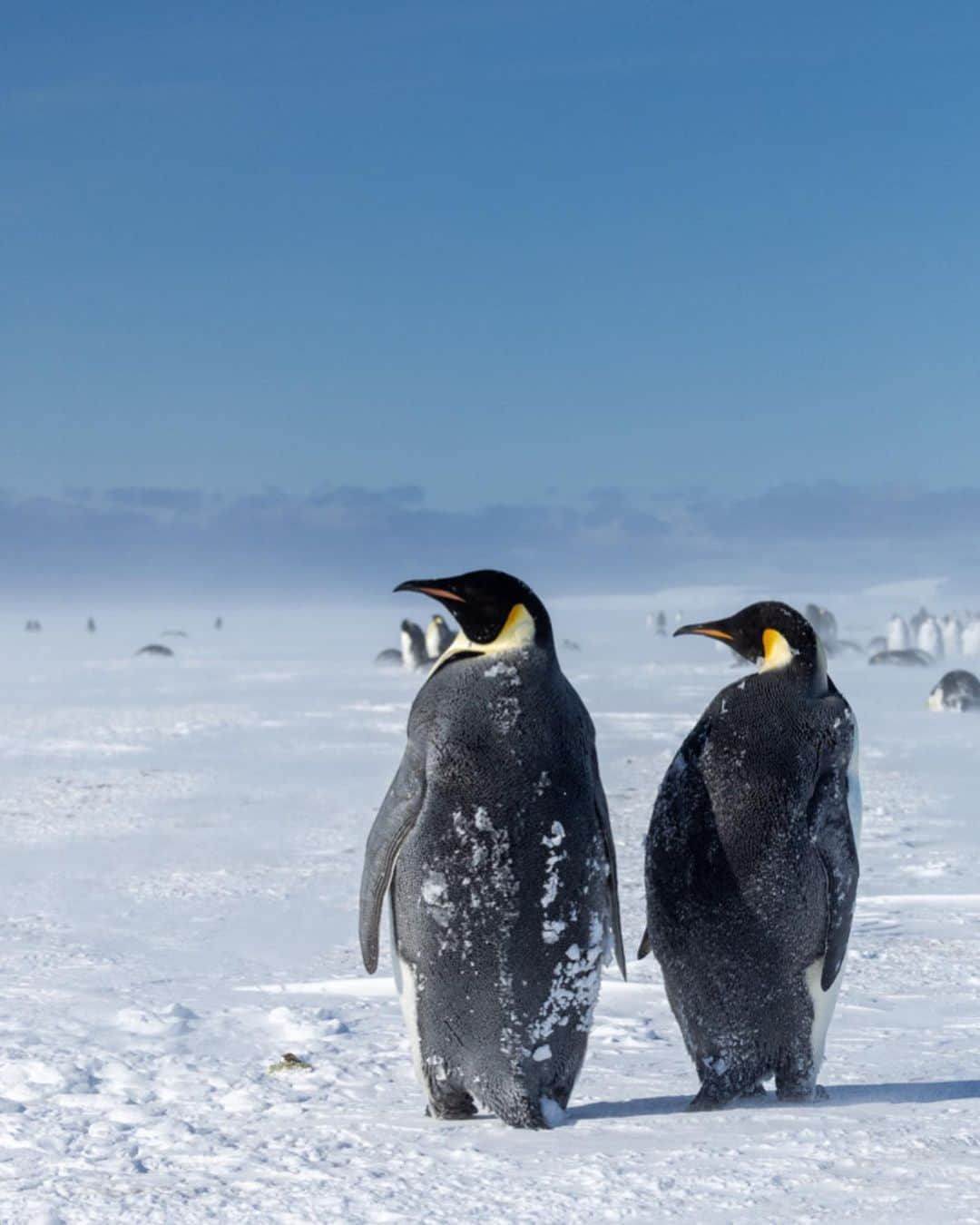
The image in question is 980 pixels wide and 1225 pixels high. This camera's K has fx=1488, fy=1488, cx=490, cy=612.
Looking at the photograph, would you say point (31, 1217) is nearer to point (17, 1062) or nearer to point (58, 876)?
point (17, 1062)

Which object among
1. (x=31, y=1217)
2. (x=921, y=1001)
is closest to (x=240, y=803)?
(x=921, y=1001)

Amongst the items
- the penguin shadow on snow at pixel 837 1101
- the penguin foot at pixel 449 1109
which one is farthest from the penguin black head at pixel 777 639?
the penguin foot at pixel 449 1109

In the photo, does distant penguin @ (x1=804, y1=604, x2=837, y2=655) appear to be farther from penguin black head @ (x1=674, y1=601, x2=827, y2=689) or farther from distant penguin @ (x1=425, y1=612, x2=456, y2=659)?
penguin black head @ (x1=674, y1=601, x2=827, y2=689)

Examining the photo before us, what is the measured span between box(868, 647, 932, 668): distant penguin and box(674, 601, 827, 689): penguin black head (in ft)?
81.4

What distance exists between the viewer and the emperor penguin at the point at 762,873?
3.74 metres

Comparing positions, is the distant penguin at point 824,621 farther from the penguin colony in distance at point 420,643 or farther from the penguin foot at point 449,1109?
the penguin foot at point 449,1109

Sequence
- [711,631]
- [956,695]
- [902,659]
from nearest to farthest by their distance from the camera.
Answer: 1. [711,631]
2. [956,695]
3. [902,659]

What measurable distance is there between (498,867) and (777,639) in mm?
981

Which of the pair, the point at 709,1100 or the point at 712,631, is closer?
the point at 709,1100

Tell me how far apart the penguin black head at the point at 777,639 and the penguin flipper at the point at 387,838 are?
77 cm

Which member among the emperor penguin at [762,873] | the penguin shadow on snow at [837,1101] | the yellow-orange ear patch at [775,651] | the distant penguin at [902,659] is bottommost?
the penguin shadow on snow at [837,1101]

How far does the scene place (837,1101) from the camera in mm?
3734

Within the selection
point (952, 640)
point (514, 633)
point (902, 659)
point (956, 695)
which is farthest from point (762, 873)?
point (952, 640)

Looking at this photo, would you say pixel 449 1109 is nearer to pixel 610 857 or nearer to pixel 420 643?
pixel 610 857
